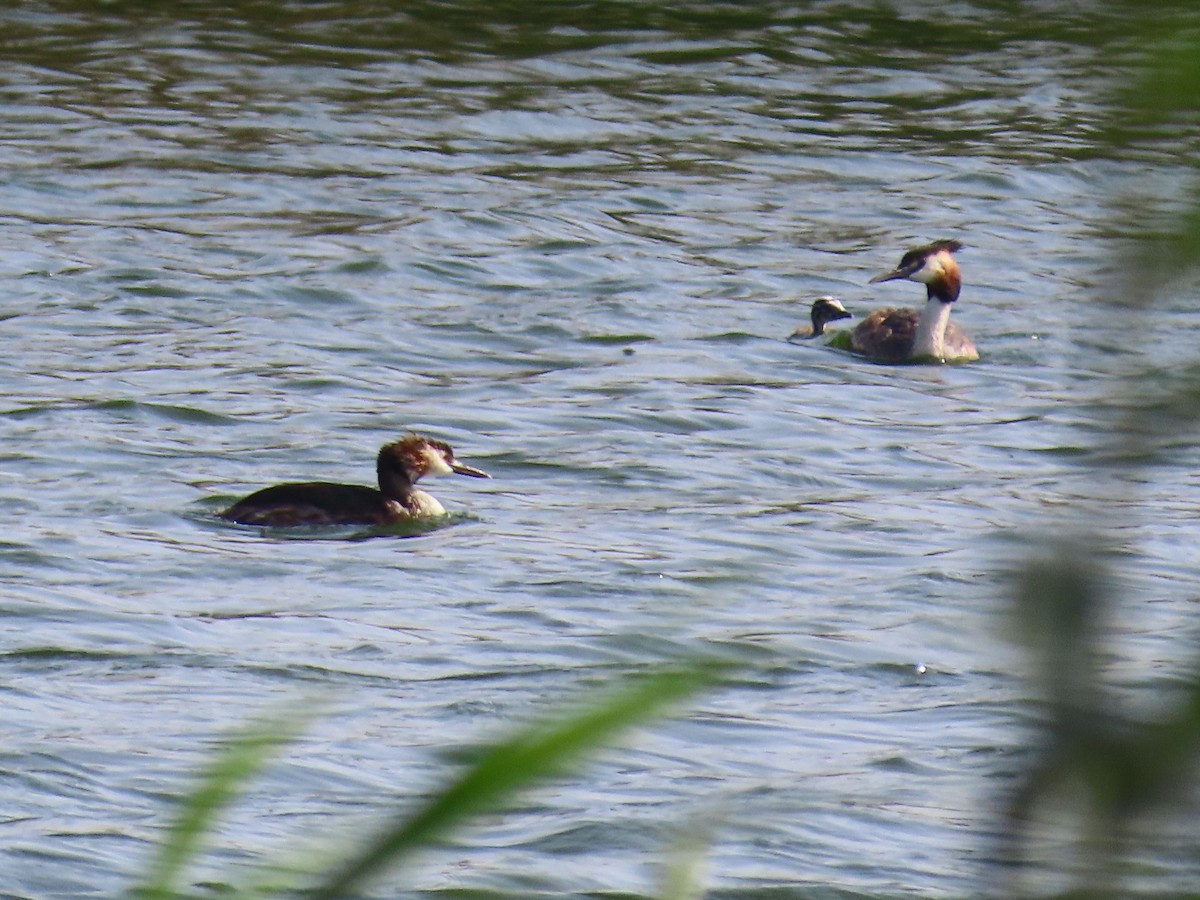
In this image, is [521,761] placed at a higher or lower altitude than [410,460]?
→ higher

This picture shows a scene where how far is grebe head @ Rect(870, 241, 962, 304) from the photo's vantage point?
48.3ft

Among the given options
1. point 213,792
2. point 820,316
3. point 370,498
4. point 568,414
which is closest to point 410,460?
point 370,498

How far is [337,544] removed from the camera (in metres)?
10.1

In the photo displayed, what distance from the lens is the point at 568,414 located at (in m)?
12.6

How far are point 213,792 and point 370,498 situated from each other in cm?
930

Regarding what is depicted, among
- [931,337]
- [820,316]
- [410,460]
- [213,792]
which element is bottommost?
[931,337]

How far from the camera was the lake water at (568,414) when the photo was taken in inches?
225

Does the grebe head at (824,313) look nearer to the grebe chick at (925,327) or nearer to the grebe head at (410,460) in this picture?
the grebe chick at (925,327)

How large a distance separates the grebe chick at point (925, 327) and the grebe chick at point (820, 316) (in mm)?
216

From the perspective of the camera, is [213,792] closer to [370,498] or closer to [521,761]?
[521,761]

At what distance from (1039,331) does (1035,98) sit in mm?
6426

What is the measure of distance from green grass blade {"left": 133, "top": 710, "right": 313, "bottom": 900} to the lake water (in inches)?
4.4

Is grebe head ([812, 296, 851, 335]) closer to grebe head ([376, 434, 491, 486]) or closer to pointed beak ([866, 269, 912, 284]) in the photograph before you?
pointed beak ([866, 269, 912, 284])

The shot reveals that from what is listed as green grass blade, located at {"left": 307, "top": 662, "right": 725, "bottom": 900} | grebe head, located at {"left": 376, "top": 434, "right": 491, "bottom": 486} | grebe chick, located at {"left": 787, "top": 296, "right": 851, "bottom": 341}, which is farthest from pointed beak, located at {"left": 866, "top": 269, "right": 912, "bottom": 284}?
green grass blade, located at {"left": 307, "top": 662, "right": 725, "bottom": 900}
